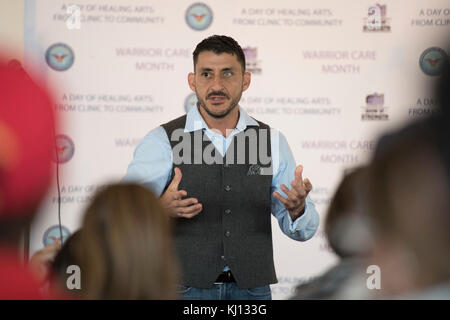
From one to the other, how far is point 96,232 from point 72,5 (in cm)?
243

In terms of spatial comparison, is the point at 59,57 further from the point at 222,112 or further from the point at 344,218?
the point at 344,218

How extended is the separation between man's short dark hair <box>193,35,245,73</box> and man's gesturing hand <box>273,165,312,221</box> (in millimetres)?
853

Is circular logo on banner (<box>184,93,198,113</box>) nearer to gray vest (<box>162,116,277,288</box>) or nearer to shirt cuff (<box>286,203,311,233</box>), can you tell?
gray vest (<box>162,116,277,288</box>)

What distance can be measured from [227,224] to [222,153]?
15.4 inches

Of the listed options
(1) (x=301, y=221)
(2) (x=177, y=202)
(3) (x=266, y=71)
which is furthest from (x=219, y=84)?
(1) (x=301, y=221)

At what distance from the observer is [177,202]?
8.54 ft

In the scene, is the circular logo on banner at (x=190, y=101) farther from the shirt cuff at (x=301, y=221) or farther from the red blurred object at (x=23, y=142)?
the red blurred object at (x=23, y=142)

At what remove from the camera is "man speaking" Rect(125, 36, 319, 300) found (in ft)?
8.87

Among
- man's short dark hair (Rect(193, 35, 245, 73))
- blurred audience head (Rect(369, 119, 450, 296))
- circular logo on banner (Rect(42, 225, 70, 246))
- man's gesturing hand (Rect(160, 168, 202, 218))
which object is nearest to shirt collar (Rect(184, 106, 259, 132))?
man's short dark hair (Rect(193, 35, 245, 73))

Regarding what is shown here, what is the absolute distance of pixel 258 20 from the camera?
3326mm

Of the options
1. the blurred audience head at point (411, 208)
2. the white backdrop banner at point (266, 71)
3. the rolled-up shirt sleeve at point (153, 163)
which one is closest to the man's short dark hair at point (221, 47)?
the white backdrop banner at point (266, 71)

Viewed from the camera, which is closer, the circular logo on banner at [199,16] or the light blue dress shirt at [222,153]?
the light blue dress shirt at [222,153]

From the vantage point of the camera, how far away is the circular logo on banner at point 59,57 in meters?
3.26
